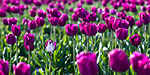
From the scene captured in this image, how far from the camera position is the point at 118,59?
1141 mm

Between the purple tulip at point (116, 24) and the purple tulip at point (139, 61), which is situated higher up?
the purple tulip at point (139, 61)

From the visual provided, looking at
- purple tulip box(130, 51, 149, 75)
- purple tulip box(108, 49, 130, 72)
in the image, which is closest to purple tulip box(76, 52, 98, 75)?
purple tulip box(108, 49, 130, 72)

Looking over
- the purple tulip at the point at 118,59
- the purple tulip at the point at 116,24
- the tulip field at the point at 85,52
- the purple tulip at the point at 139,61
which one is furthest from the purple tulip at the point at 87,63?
the purple tulip at the point at 116,24

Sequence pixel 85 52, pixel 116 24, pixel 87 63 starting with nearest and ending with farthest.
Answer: pixel 87 63
pixel 116 24
pixel 85 52

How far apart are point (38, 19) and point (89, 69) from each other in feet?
7.41

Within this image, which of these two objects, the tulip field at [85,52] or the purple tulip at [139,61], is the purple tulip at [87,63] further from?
the purple tulip at [139,61]

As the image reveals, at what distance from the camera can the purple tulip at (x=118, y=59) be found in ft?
3.65

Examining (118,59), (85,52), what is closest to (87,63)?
(118,59)

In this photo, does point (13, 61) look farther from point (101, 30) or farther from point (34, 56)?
point (101, 30)

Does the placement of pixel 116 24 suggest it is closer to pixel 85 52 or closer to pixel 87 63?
pixel 85 52

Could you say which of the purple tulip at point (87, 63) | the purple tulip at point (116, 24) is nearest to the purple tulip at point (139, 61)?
the purple tulip at point (87, 63)

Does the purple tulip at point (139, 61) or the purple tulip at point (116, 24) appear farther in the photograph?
the purple tulip at point (116, 24)

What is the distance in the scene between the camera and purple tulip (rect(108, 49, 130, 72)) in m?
1.11

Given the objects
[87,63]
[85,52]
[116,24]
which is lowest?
[85,52]
